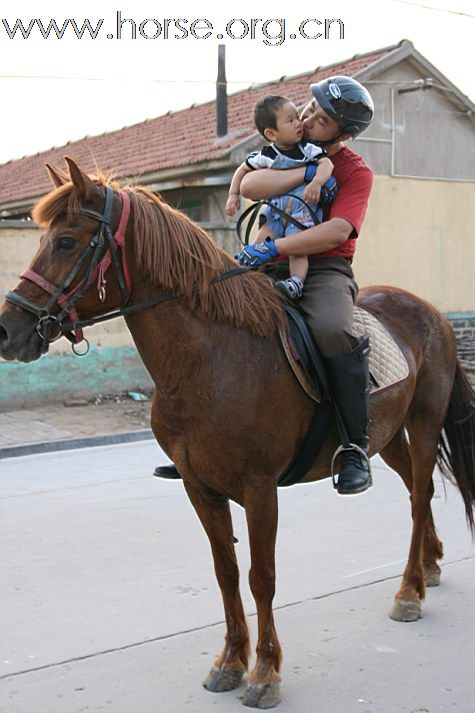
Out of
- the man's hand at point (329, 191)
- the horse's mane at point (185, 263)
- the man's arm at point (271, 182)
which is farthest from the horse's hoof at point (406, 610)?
the man's arm at point (271, 182)

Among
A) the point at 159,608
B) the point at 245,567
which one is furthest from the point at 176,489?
the point at 159,608

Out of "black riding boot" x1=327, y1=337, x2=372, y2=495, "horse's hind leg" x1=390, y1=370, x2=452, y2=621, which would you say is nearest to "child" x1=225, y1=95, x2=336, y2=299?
"black riding boot" x1=327, y1=337, x2=372, y2=495

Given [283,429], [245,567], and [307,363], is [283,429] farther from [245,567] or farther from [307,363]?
[245,567]

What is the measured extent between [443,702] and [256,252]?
6.87 feet

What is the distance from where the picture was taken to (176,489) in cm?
732

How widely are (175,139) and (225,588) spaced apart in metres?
13.9

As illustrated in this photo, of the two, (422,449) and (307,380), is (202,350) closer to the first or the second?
(307,380)

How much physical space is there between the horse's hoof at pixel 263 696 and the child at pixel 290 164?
1691 mm

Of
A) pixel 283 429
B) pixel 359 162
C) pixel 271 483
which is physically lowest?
pixel 271 483

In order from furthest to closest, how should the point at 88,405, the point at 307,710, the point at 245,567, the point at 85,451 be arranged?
the point at 88,405 < the point at 85,451 < the point at 245,567 < the point at 307,710

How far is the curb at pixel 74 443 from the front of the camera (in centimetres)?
906

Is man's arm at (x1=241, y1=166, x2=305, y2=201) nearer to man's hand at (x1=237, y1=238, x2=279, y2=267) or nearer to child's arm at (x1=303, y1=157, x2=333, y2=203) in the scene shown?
child's arm at (x1=303, y1=157, x2=333, y2=203)

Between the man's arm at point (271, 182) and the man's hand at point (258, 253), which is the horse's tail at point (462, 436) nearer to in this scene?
the man's hand at point (258, 253)

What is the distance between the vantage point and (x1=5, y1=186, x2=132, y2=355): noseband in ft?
9.98
